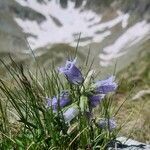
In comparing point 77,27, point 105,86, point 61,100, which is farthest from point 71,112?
point 77,27

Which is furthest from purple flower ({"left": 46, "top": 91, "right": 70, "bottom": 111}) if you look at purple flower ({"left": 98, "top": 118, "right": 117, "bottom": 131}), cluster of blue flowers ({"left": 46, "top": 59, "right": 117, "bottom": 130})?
purple flower ({"left": 98, "top": 118, "right": 117, "bottom": 131})

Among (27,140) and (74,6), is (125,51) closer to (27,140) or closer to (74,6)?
(74,6)

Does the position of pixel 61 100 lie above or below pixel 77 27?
below

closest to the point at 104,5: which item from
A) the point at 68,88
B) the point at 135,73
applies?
the point at 135,73

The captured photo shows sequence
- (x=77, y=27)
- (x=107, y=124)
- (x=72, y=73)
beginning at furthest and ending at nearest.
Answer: (x=77, y=27), (x=107, y=124), (x=72, y=73)

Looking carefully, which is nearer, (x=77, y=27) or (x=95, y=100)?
(x=95, y=100)

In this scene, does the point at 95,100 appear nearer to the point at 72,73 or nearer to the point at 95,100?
the point at 95,100

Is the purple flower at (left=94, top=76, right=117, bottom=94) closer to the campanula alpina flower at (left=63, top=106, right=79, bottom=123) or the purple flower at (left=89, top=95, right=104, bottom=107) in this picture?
the purple flower at (left=89, top=95, right=104, bottom=107)

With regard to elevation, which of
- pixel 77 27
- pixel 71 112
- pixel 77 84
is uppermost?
pixel 77 27
